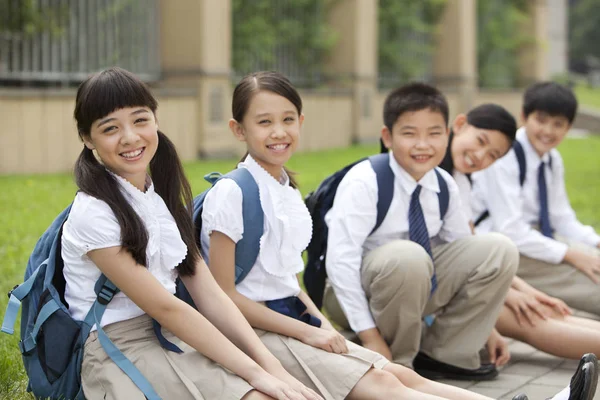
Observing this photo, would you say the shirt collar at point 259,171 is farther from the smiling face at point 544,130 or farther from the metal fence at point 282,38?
the metal fence at point 282,38

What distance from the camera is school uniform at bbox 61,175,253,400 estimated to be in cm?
307

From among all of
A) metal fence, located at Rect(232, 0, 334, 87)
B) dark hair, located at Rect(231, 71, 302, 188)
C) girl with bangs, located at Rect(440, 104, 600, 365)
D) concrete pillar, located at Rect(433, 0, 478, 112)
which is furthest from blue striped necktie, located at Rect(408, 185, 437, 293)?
concrete pillar, located at Rect(433, 0, 478, 112)

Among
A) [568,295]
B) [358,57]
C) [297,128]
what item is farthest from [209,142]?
[297,128]

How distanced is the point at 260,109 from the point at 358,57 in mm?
14754

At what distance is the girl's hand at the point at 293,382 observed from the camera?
310 cm

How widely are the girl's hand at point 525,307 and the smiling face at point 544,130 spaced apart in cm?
109

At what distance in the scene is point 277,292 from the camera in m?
3.68

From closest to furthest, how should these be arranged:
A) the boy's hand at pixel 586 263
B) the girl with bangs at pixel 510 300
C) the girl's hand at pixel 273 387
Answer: the girl's hand at pixel 273 387
the girl with bangs at pixel 510 300
the boy's hand at pixel 586 263

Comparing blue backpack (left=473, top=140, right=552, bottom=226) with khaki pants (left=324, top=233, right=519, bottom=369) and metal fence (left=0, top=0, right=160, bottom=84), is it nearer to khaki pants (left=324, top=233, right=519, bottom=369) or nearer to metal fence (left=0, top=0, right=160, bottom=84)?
khaki pants (left=324, top=233, right=519, bottom=369)

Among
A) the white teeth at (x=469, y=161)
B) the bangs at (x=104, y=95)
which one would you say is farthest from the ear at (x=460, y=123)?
the bangs at (x=104, y=95)

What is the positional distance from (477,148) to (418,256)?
40.0 inches

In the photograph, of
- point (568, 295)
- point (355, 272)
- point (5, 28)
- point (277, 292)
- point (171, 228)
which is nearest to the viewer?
point (171, 228)

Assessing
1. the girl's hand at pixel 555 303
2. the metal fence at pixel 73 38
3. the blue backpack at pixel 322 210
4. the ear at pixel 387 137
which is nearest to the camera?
the blue backpack at pixel 322 210

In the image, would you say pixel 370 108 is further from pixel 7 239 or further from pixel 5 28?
pixel 7 239
